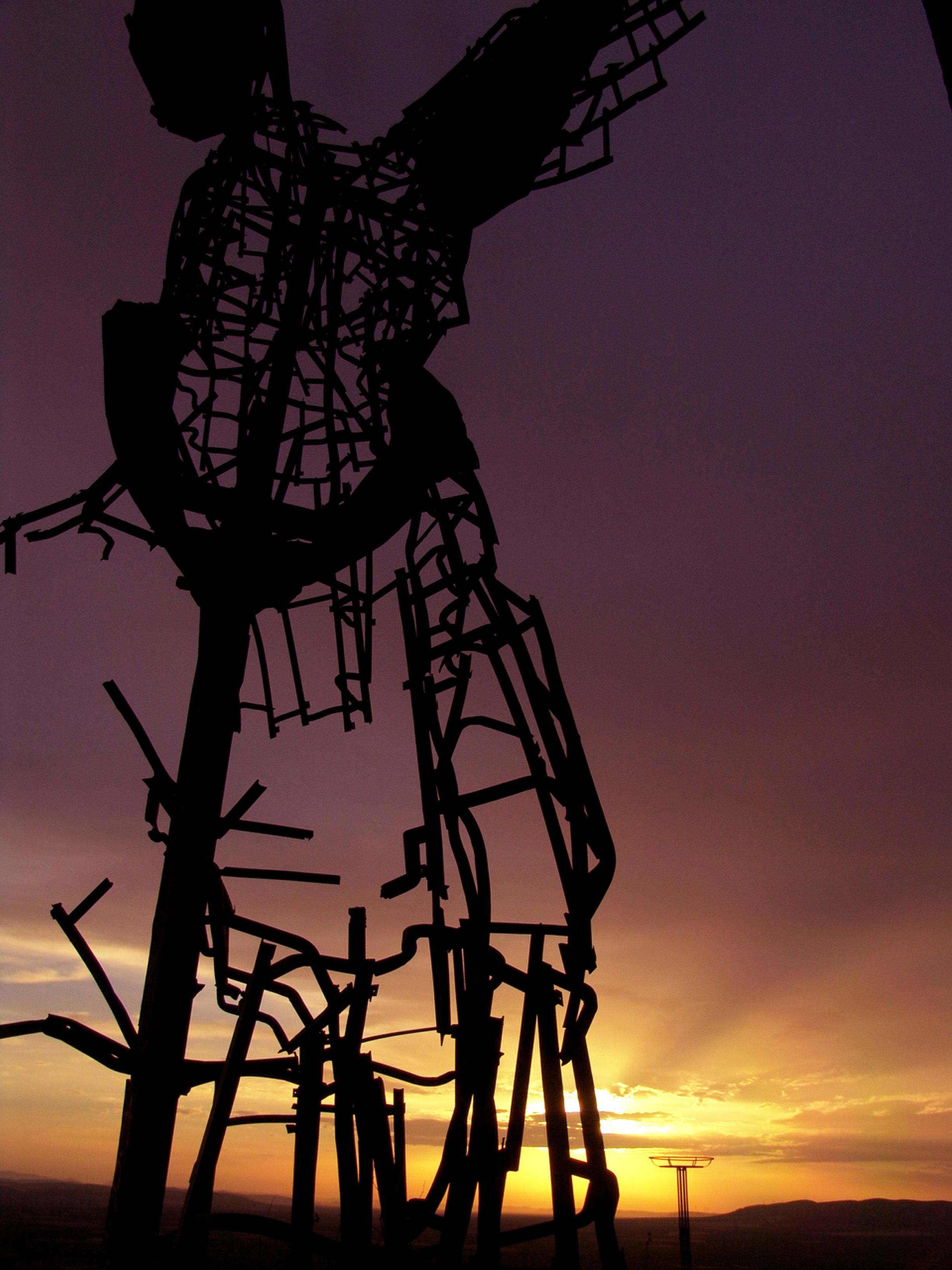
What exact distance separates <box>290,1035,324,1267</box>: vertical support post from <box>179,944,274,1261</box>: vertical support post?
0.37 m

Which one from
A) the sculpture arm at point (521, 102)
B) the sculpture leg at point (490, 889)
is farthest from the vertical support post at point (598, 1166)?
the sculpture arm at point (521, 102)

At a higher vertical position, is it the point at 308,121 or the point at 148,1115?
the point at 308,121

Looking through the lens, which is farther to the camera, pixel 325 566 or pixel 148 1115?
pixel 325 566

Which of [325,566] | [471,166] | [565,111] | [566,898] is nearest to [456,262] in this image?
[471,166]

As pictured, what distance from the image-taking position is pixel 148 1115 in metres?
5.64

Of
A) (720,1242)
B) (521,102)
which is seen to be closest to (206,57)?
(521,102)

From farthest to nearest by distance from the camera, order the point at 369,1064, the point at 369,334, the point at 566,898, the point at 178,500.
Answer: the point at 369,334
the point at 178,500
the point at 566,898
the point at 369,1064

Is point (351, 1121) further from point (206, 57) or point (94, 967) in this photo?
point (206, 57)

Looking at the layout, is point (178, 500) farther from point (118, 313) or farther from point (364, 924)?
point (364, 924)

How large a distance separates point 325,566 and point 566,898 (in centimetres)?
336

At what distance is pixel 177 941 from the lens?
6113 millimetres

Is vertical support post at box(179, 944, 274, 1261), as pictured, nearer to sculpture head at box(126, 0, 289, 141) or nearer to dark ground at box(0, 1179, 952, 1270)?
sculpture head at box(126, 0, 289, 141)

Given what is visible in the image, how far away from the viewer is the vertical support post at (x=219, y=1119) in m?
4.77

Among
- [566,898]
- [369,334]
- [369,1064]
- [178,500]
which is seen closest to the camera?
[369,1064]
